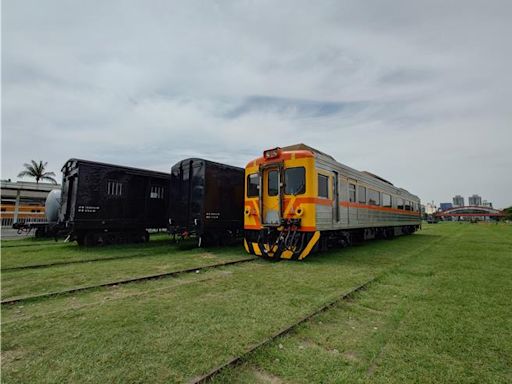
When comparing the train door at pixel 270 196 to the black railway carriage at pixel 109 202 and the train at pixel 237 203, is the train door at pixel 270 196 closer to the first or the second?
the train at pixel 237 203

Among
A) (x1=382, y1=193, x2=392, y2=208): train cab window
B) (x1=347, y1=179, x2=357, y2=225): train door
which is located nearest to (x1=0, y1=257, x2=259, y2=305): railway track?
(x1=347, y1=179, x2=357, y2=225): train door

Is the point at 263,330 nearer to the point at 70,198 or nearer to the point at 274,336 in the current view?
the point at 274,336

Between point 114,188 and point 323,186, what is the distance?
854 centimetres

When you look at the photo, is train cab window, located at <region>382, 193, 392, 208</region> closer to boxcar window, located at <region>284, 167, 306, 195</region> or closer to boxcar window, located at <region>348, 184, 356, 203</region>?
boxcar window, located at <region>348, 184, 356, 203</region>

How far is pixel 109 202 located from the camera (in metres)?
11.7

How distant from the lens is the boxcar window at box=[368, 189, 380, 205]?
12965mm

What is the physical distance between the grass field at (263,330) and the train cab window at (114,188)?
19.0 feet

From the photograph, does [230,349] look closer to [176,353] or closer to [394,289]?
[176,353]

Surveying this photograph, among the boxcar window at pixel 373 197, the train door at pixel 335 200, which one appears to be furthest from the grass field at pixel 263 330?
the boxcar window at pixel 373 197

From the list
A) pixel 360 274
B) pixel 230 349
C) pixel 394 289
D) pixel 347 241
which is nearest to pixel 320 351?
pixel 230 349

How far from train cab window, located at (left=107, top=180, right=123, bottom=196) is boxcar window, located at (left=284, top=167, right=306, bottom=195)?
7.31 metres

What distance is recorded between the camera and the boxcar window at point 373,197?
12965 mm

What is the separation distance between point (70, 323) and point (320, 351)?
315cm

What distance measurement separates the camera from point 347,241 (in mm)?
11406
